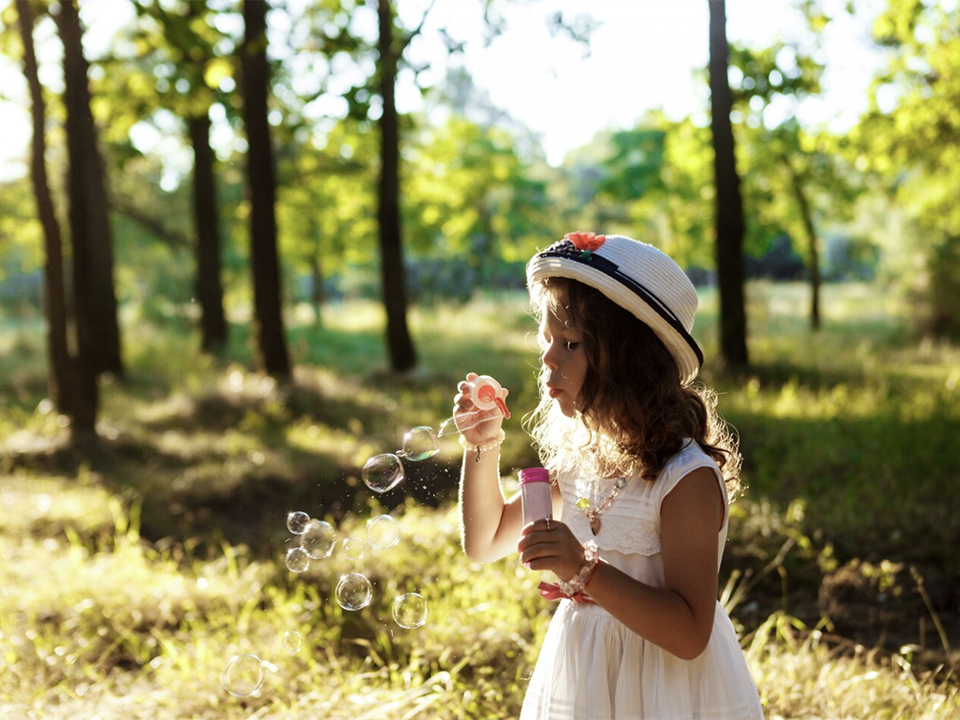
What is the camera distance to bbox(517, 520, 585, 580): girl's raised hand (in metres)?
1.91

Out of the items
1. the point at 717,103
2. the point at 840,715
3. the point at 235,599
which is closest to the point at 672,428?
the point at 840,715

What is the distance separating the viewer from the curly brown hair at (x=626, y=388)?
2180mm

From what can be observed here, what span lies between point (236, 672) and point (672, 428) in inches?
79.1

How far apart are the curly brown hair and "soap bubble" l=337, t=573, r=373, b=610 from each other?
47.1 inches

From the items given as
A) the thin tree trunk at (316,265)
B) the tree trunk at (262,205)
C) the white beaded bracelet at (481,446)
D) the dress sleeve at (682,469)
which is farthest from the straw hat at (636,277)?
the thin tree trunk at (316,265)

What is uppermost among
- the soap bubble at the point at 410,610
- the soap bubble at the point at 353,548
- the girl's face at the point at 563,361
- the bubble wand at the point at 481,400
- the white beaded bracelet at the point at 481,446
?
the girl's face at the point at 563,361

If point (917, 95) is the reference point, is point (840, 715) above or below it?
below

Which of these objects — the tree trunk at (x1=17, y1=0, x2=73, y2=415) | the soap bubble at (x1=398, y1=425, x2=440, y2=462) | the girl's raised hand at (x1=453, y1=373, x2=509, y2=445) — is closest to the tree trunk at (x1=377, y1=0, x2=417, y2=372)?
the tree trunk at (x1=17, y1=0, x2=73, y2=415)

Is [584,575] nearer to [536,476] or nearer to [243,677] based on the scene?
[536,476]

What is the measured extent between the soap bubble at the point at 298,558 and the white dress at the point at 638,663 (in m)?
1.22

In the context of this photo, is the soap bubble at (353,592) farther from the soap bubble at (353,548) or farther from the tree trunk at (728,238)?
the tree trunk at (728,238)

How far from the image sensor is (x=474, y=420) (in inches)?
92.6

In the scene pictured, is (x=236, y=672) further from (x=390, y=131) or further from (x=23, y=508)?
(x=390, y=131)

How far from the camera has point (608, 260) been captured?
7.06ft
